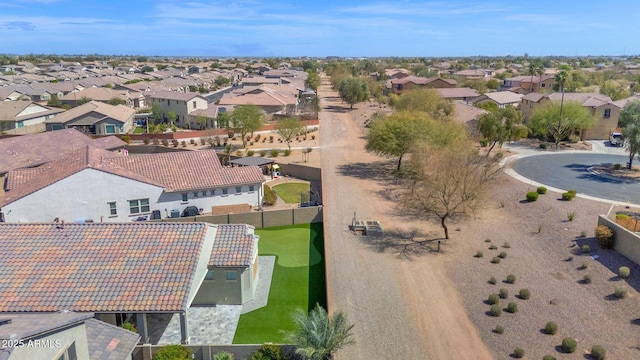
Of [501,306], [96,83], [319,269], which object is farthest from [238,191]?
[96,83]

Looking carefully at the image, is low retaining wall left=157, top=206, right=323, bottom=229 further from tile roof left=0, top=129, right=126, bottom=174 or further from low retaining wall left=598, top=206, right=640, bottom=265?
low retaining wall left=598, top=206, right=640, bottom=265

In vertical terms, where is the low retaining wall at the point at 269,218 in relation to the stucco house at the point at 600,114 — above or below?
below

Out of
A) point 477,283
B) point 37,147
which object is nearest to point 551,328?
point 477,283

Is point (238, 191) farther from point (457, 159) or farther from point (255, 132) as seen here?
point (255, 132)

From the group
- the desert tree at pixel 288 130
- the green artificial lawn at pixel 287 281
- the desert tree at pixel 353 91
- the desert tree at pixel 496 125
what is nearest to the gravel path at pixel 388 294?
the green artificial lawn at pixel 287 281

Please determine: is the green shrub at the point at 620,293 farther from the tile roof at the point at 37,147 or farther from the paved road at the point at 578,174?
the tile roof at the point at 37,147

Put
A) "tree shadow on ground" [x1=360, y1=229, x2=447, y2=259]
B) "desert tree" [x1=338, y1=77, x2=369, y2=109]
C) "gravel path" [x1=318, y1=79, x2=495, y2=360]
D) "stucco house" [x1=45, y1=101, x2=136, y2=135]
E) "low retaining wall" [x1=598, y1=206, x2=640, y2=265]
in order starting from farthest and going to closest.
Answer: "desert tree" [x1=338, y1=77, x2=369, y2=109]
"stucco house" [x1=45, y1=101, x2=136, y2=135]
"tree shadow on ground" [x1=360, y1=229, x2=447, y2=259]
"low retaining wall" [x1=598, y1=206, x2=640, y2=265]
"gravel path" [x1=318, y1=79, x2=495, y2=360]

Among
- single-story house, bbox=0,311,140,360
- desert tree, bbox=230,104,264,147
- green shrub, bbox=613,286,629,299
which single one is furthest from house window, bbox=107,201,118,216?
green shrub, bbox=613,286,629,299
